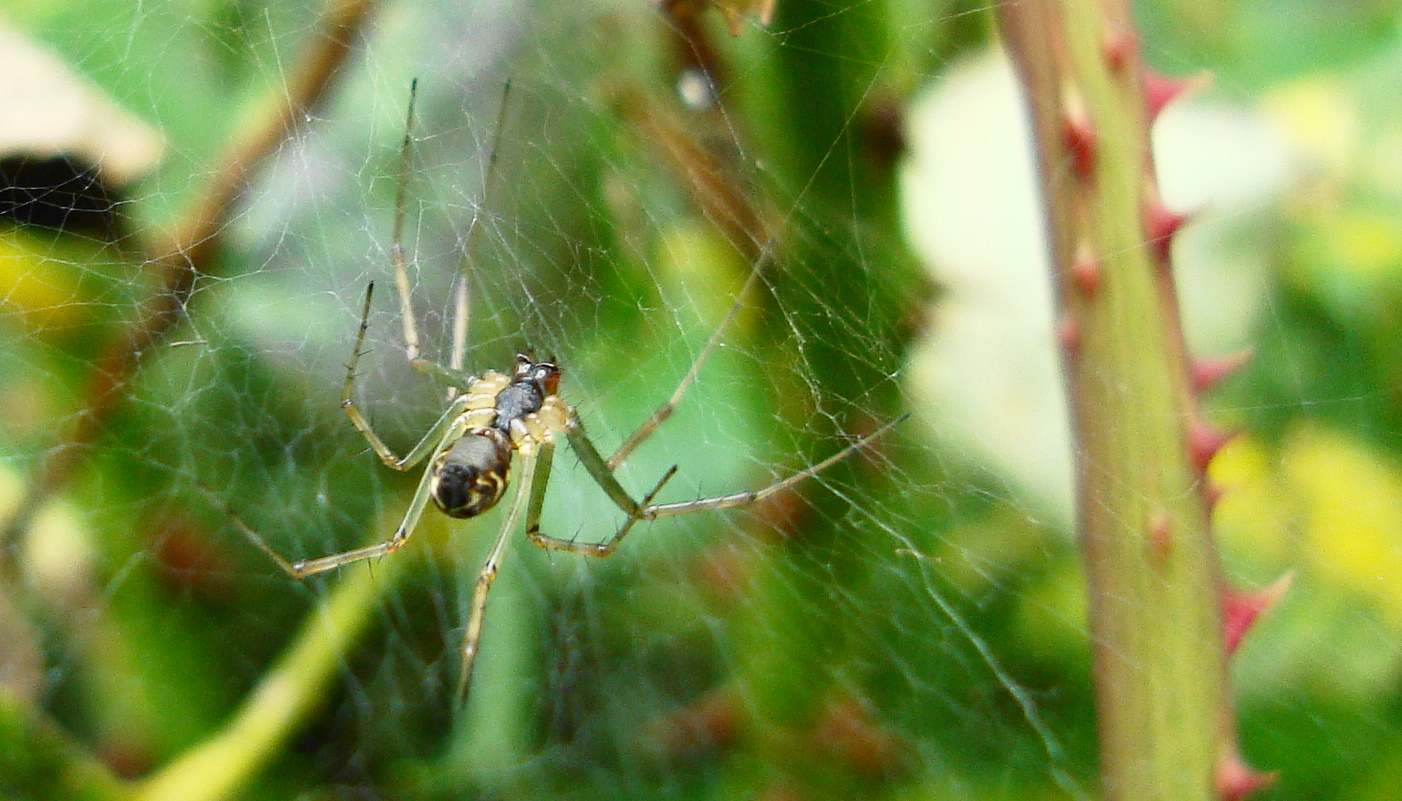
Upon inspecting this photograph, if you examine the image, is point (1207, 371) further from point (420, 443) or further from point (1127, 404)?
point (420, 443)

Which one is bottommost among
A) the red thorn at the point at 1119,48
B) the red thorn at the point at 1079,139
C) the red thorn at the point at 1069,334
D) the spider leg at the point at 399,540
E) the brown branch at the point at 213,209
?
the spider leg at the point at 399,540

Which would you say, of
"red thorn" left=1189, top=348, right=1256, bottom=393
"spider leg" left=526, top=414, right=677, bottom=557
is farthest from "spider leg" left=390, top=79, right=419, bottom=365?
"red thorn" left=1189, top=348, right=1256, bottom=393

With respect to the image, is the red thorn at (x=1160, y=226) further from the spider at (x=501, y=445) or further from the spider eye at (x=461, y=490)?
the spider eye at (x=461, y=490)

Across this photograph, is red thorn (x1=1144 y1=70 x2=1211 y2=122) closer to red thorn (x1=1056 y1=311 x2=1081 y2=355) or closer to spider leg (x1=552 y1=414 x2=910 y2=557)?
red thorn (x1=1056 y1=311 x2=1081 y2=355)

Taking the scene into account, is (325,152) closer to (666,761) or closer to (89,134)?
(89,134)

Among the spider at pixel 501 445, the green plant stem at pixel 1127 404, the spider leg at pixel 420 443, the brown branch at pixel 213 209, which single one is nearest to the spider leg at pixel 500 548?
the spider at pixel 501 445

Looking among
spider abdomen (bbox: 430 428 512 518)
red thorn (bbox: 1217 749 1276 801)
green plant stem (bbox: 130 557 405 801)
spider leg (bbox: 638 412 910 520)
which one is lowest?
red thorn (bbox: 1217 749 1276 801)
